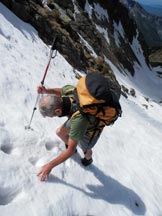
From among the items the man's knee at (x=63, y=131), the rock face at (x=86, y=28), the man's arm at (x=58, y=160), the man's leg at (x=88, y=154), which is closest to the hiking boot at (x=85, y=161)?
the man's leg at (x=88, y=154)

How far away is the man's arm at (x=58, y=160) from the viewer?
→ 691 cm

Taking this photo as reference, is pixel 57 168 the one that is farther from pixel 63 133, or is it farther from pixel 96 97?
pixel 96 97

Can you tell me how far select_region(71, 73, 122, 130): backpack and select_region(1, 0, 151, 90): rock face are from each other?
1032cm

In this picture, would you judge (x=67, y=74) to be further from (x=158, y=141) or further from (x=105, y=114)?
(x=105, y=114)

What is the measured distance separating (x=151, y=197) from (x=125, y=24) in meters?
73.3

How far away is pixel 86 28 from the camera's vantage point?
150ft

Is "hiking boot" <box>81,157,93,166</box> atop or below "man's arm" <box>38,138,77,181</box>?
below

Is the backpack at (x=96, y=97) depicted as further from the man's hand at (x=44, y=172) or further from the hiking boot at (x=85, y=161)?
the hiking boot at (x=85, y=161)

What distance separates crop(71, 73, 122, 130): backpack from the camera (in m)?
6.58

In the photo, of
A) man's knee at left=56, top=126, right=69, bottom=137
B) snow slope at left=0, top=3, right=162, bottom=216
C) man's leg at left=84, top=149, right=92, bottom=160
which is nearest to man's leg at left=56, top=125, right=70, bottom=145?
man's knee at left=56, top=126, right=69, bottom=137

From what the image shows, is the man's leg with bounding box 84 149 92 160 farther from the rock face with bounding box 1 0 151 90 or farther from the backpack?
the rock face with bounding box 1 0 151 90

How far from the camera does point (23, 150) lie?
7.74m

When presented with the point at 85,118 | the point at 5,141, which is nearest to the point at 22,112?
the point at 5,141

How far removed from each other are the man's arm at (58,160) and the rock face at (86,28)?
10.5 m
